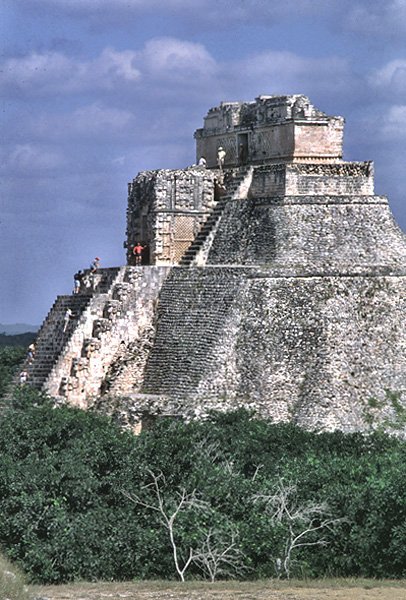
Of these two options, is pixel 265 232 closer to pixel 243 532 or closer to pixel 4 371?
pixel 4 371

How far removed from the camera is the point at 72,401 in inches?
1887

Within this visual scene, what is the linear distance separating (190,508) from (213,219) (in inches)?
622

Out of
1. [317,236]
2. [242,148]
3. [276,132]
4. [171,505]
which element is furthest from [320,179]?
[171,505]

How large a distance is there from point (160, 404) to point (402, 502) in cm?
1084

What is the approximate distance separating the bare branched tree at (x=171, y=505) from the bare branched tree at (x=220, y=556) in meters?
0.27

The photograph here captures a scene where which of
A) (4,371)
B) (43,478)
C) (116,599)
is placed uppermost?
(4,371)

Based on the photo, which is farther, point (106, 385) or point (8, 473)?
point (106, 385)

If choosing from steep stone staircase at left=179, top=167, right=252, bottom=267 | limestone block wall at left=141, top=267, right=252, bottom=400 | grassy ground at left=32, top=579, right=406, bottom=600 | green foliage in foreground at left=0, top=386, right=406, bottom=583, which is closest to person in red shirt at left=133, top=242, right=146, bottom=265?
steep stone staircase at left=179, top=167, right=252, bottom=267

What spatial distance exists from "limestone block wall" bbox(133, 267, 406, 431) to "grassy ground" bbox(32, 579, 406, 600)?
9582mm

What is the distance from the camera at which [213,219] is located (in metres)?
52.0

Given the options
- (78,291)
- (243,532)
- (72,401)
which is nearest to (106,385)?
(72,401)

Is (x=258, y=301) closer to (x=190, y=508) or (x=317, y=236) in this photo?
(x=317, y=236)

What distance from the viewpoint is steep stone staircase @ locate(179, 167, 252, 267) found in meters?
51.6

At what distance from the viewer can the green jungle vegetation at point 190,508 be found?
36812 mm
